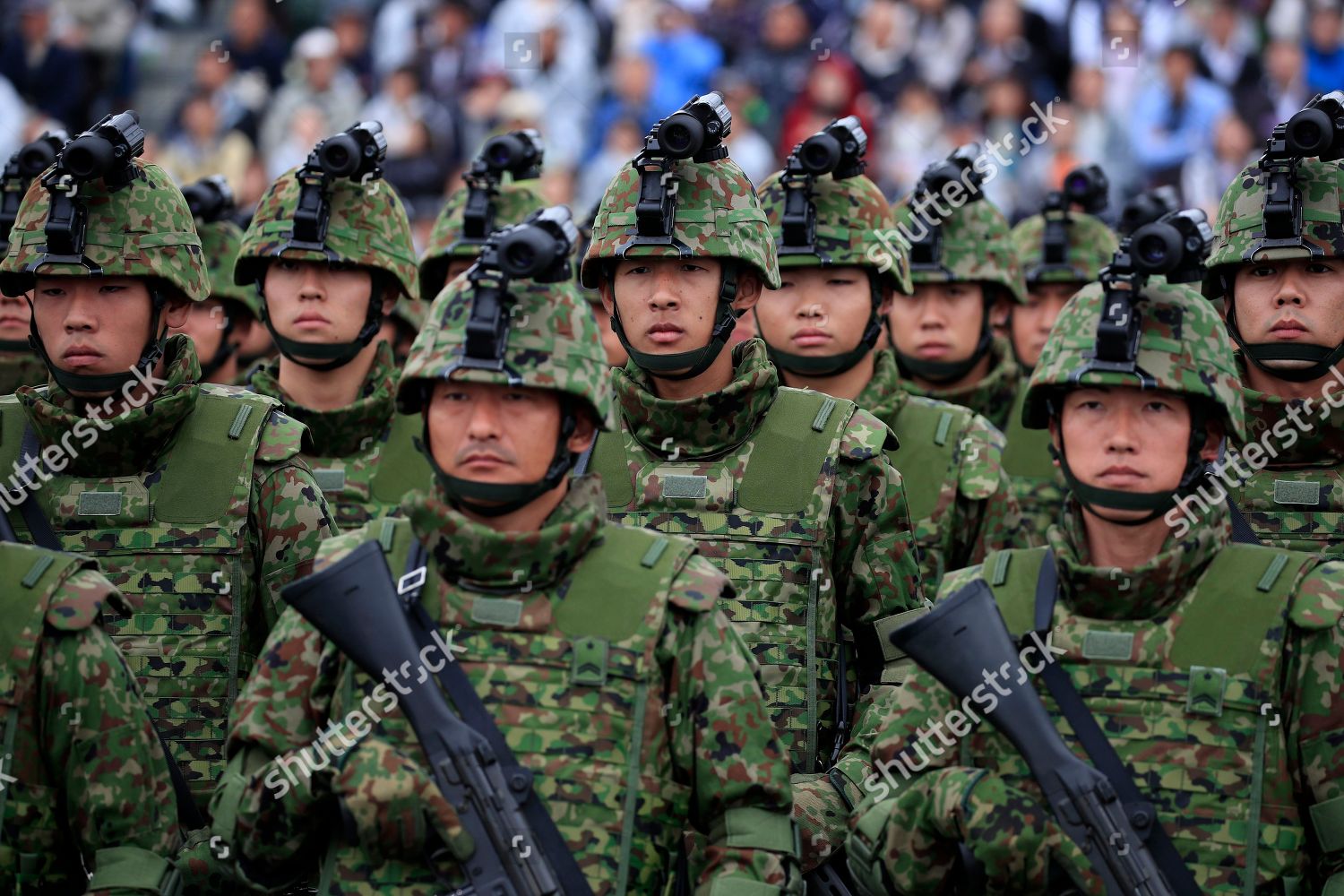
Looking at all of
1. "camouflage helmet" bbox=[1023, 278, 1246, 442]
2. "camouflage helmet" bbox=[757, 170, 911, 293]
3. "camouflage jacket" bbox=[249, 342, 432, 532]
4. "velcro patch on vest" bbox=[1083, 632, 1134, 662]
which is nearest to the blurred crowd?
"camouflage helmet" bbox=[757, 170, 911, 293]

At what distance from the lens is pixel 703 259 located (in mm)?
6957

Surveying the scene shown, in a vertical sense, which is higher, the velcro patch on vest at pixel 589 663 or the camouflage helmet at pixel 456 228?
the camouflage helmet at pixel 456 228

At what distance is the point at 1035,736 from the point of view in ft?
17.0

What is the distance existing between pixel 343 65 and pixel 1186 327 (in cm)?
1539

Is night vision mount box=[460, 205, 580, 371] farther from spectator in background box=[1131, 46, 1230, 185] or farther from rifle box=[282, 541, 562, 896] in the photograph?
spectator in background box=[1131, 46, 1230, 185]

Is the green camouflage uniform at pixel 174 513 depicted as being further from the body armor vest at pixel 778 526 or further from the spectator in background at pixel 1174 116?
the spectator in background at pixel 1174 116

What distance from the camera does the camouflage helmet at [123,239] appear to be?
682 centimetres

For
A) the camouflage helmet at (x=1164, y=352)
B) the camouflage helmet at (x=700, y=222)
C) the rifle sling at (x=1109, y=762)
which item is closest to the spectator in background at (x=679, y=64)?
the camouflage helmet at (x=700, y=222)

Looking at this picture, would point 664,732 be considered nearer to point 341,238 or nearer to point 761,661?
point 761,661

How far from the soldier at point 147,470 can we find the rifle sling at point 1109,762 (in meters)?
2.57

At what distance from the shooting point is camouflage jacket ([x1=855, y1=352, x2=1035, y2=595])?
8.13m

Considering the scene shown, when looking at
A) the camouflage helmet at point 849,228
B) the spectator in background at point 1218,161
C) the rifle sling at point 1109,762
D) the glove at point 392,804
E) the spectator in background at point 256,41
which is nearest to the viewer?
the glove at point 392,804

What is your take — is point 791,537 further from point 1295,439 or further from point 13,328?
point 13,328

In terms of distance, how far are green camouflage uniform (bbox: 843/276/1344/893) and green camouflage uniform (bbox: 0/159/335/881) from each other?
2.41 metres
